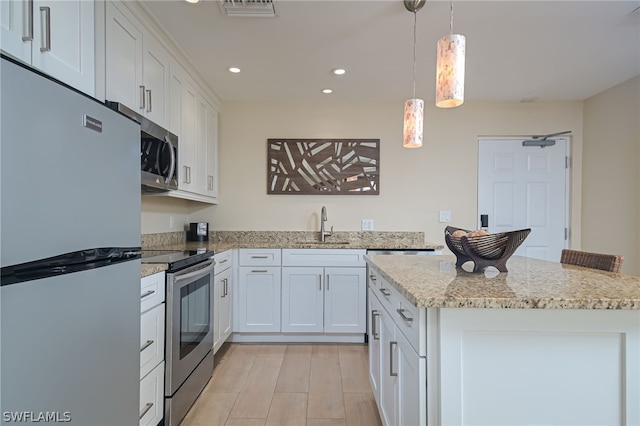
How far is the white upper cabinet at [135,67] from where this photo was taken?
67.9 inches

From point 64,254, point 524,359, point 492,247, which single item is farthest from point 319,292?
point 64,254

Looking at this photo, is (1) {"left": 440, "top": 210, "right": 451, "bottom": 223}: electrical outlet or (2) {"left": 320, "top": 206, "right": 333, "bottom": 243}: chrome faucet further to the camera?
(1) {"left": 440, "top": 210, "right": 451, "bottom": 223}: electrical outlet

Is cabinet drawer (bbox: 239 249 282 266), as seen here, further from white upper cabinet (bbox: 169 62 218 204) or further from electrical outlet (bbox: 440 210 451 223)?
electrical outlet (bbox: 440 210 451 223)

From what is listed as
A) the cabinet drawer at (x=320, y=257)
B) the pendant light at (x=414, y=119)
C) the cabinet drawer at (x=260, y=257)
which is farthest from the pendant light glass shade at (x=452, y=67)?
the cabinet drawer at (x=260, y=257)

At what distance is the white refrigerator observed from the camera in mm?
771

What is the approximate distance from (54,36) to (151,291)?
3.72 feet

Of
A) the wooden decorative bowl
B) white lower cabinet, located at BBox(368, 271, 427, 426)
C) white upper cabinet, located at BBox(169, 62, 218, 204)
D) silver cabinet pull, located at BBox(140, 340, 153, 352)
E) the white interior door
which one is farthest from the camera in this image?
the white interior door

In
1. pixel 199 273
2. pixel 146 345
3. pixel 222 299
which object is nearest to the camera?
pixel 146 345

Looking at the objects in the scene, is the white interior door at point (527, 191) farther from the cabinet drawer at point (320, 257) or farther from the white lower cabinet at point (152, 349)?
the white lower cabinet at point (152, 349)

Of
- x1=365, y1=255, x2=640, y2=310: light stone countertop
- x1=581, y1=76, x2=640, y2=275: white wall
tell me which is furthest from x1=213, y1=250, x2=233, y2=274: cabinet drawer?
x1=581, y1=76, x2=640, y2=275: white wall

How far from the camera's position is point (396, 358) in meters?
1.37

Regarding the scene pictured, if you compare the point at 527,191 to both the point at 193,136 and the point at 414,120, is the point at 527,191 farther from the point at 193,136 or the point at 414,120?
the point at 193,136

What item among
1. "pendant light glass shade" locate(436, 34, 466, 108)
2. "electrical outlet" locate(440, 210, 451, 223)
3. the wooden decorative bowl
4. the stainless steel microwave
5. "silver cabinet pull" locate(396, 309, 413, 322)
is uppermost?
"pendant light glass shade" locate(436, 34, 466, 108)

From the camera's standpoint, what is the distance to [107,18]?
5.56 feet
